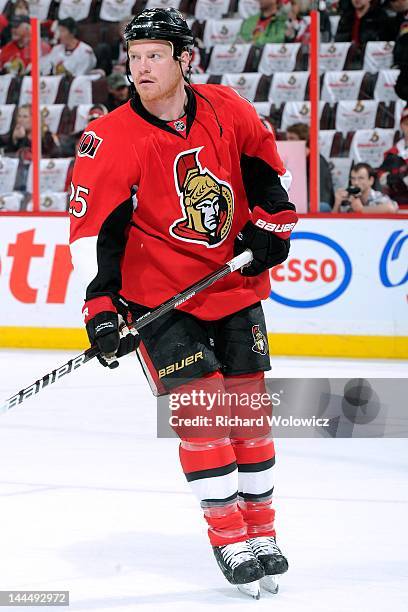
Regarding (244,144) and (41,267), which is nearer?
(244,144)

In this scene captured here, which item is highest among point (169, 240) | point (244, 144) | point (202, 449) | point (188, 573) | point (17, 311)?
point (244, 144)

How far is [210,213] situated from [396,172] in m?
3.86

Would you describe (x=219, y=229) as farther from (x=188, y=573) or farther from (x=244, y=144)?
(x=188, y=573)

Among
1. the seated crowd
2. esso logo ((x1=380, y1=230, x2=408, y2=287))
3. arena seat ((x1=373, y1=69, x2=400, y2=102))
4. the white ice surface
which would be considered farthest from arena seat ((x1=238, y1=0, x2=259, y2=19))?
the white ice surface

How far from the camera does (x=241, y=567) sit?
266 centimetres

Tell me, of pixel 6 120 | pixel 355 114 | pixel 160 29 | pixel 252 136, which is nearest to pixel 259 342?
pixel 252 136

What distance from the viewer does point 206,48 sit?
340 inches

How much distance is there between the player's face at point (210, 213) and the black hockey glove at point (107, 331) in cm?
27

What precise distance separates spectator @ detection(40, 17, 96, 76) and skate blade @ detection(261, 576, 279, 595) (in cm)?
589

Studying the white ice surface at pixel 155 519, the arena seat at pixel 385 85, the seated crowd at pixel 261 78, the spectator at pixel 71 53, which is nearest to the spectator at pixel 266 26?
the seated crowd at pixel 261 78

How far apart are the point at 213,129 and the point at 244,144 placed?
99mm

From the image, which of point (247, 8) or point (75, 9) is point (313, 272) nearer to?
point (247, 8)

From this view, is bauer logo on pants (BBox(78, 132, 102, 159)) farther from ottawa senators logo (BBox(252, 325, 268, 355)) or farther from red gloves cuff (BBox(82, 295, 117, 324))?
ottawa senators logo (BBox(252, 325, 268, 355))

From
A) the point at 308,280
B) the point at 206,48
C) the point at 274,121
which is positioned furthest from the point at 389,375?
the point at 206,48
